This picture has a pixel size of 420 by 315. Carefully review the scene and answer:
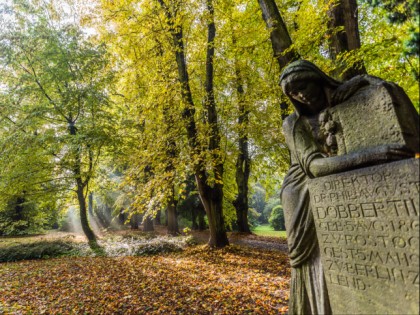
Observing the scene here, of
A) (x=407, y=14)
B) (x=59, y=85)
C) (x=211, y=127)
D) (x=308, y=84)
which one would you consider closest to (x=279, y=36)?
(x=407, y=14)

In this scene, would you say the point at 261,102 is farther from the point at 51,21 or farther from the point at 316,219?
the point at 51,21

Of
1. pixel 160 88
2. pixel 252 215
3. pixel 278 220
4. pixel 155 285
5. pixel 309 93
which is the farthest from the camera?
pixel 278 220

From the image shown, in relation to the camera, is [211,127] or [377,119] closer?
[377,119]

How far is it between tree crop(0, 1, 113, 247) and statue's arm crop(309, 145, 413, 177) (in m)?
11.1

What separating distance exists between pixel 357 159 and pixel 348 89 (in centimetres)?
66

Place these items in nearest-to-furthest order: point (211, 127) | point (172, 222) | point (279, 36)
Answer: point (279, 36) → point (211, 127) → point (172, 222)

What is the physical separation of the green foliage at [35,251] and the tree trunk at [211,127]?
7478 mm

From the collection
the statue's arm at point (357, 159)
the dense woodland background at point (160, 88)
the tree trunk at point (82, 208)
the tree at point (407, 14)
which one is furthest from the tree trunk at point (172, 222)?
the tree at point (407, 14)

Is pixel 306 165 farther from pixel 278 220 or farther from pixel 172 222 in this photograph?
pixel 278 220

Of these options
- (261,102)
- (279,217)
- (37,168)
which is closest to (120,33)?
(261,102)

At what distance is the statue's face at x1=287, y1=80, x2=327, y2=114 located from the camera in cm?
239

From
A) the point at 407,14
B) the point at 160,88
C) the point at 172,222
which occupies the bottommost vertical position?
the point at 172,222

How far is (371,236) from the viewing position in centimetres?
198

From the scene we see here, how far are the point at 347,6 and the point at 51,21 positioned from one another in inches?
614
